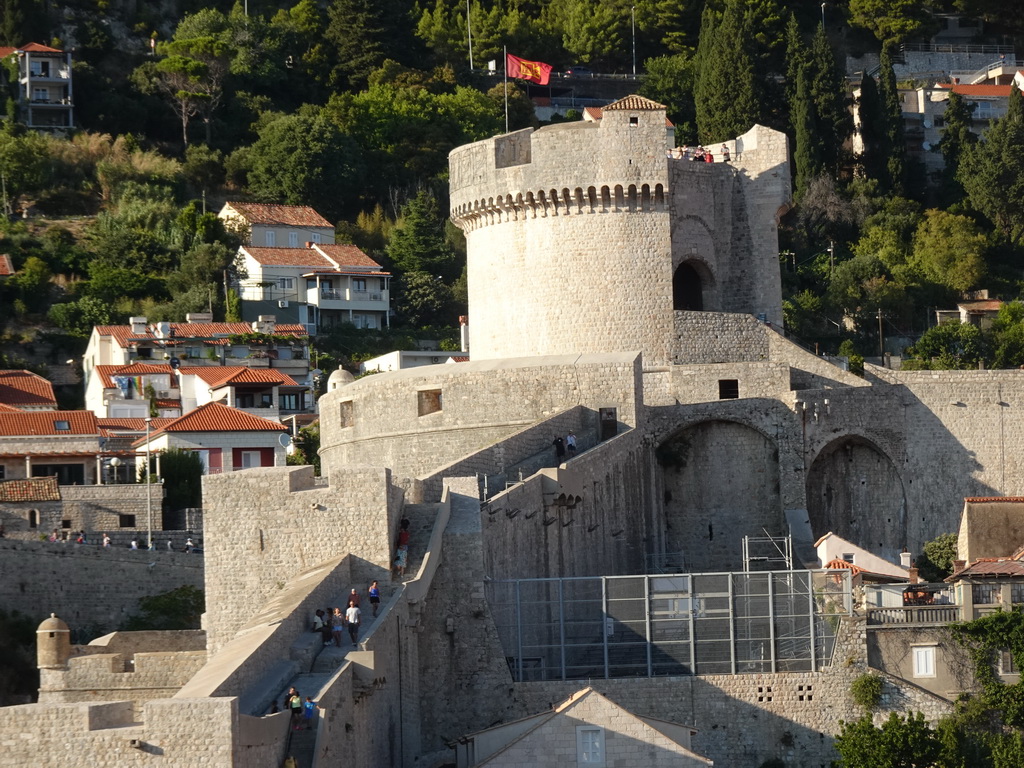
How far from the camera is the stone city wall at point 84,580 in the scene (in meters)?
55.2

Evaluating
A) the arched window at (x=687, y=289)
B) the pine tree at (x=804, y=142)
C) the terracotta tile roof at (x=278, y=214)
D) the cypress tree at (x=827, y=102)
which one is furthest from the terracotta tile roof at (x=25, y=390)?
the cypress tree at (x=827, y=102)

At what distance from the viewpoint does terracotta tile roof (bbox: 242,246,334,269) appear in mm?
88562

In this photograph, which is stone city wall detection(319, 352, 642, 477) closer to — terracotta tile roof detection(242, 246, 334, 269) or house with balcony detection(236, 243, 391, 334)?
house with balcony detection(236, 243, 391, 334)

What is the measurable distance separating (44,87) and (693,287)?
48.3m

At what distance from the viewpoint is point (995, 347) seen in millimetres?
78438

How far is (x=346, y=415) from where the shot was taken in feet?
177

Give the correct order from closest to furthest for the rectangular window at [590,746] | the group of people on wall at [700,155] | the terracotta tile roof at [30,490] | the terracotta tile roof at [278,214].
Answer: the rectangular window at [590,746], the group of people on wall at [700,155], the terracotta tile roof at [30,490], the terracotta tile roof at [278,214]

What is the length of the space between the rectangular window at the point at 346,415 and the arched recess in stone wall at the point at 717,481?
6.64m

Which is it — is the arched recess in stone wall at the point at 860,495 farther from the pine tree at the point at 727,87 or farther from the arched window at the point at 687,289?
the pine tree at the point at 727,87

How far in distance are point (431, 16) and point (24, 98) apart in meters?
19.7

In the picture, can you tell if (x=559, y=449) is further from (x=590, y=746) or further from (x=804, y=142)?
(x=804, y=142)

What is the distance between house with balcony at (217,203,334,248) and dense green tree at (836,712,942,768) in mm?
53046

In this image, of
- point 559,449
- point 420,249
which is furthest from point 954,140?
point 559,449

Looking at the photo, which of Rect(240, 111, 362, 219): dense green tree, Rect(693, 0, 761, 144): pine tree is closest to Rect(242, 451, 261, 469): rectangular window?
Rect(693, 0, 761, 144): pine tree
